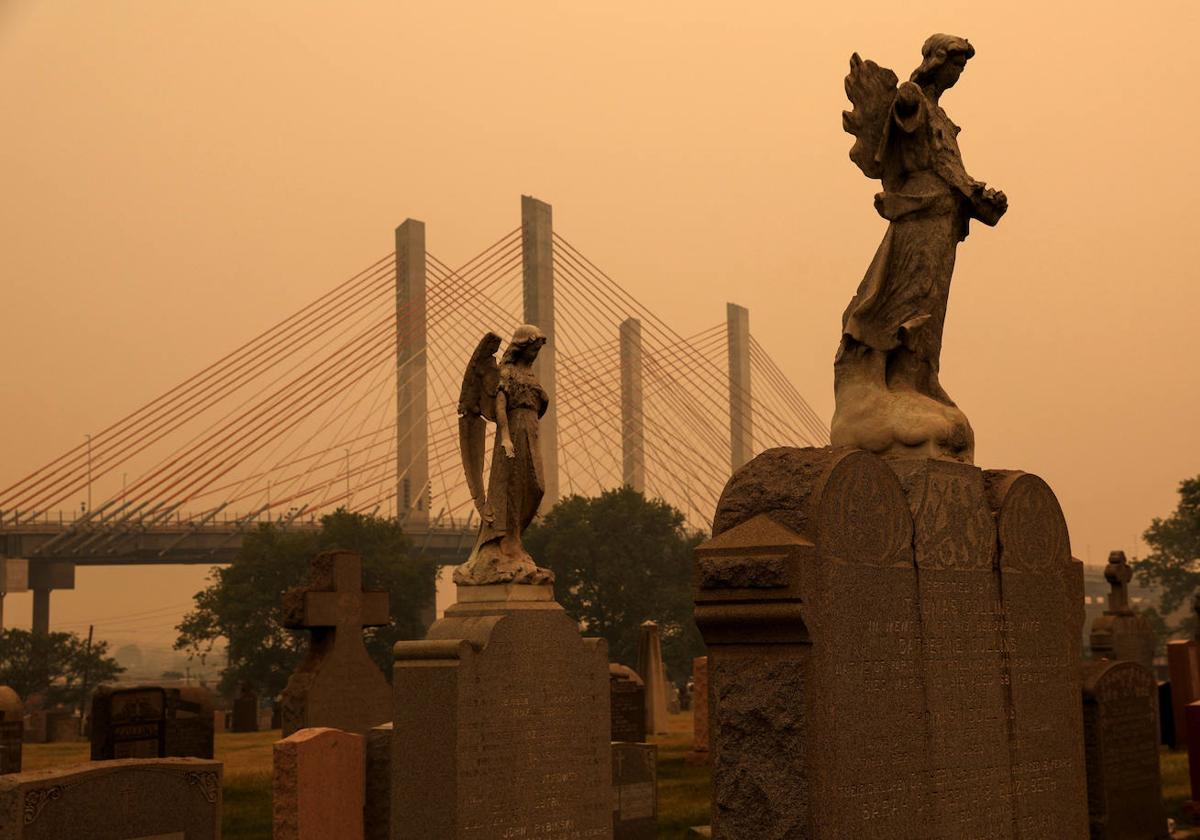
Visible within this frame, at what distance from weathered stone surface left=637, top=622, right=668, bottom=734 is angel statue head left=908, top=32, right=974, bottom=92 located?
59.9ft

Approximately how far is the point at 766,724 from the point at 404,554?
40513mm

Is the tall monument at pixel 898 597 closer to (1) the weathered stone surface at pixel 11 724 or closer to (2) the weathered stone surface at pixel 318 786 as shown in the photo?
(2) the weathered stone surface at pixel 318 786

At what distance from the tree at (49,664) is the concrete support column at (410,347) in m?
11.2

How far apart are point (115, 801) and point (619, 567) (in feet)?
130

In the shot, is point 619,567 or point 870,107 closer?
point 870,107

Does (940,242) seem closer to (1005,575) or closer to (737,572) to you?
(1005,575)

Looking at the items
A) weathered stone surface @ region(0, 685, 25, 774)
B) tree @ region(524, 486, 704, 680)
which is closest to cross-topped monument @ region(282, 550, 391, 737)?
weathered stone surface @ region(0, 685, 25, 774)

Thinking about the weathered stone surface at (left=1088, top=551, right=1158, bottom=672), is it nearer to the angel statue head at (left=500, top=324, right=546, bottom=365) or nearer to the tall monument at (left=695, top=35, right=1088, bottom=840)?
the angel statue head at (left=500, top=324, right=546, bottom=365)

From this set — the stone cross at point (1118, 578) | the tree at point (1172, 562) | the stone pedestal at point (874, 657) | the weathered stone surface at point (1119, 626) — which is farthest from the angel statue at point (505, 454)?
the tree at point (1172, 562)

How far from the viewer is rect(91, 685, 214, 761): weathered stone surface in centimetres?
1294

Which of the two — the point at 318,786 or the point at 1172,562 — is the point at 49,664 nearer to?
the point at 318,786

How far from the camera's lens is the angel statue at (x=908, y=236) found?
5.57 meters

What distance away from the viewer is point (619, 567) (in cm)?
4653

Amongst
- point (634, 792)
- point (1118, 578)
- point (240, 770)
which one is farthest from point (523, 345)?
point (1118, 578)
